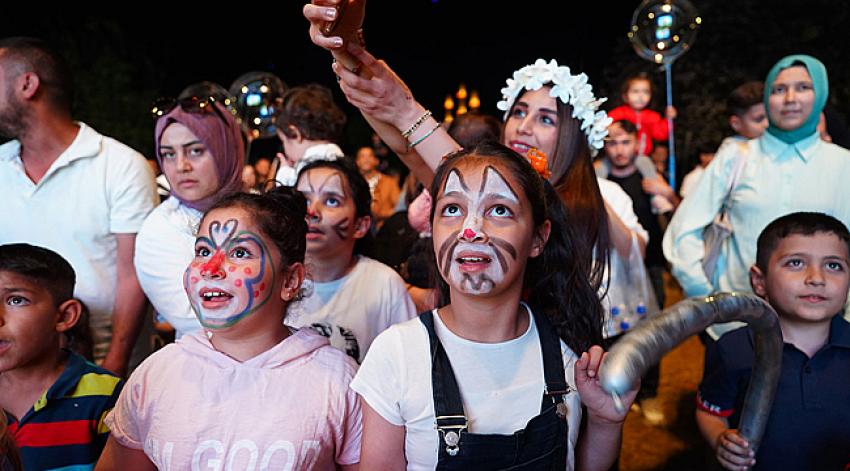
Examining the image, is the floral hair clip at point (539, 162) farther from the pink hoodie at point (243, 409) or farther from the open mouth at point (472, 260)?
the pink hoodie at point (243, 409)

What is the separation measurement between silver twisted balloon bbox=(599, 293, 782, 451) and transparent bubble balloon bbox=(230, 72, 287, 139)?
311 centimetres

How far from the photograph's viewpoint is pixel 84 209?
2.58 m

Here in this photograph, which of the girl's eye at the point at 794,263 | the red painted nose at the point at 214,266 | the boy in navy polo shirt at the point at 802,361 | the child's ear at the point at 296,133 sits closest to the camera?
the red painted nose at the point at 214,266

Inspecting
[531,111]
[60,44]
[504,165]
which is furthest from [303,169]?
[60,44]

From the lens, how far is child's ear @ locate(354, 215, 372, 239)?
2.50 metres

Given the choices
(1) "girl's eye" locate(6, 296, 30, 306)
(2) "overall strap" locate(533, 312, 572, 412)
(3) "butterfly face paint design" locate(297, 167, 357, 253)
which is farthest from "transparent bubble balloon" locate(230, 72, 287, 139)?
(2) "overall strap" locate(533, 312, 572, 412)

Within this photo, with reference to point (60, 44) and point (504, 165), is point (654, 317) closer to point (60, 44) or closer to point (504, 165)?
point (504, 165)

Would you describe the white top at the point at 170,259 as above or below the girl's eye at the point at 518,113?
below

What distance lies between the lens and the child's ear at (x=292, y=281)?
6.26 feet

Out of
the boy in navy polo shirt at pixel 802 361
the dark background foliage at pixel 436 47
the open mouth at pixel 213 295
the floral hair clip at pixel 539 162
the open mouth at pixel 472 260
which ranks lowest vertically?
the boy in navy polo shirt at pixel 802 361

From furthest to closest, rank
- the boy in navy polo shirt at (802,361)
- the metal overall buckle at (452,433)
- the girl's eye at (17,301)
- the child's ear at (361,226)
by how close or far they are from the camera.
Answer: the child's ear at (361,226) → the boy in navy polo shirt at (802,361) → the girl's eye at (17,301) → the metal overall buckle at (452,433)

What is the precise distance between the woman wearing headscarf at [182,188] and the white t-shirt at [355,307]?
13.4 inches

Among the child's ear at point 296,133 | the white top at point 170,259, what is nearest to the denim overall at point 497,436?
the white top at point 170,259

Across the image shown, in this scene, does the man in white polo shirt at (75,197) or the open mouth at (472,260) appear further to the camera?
the man in white polo shirt at (75,197)
